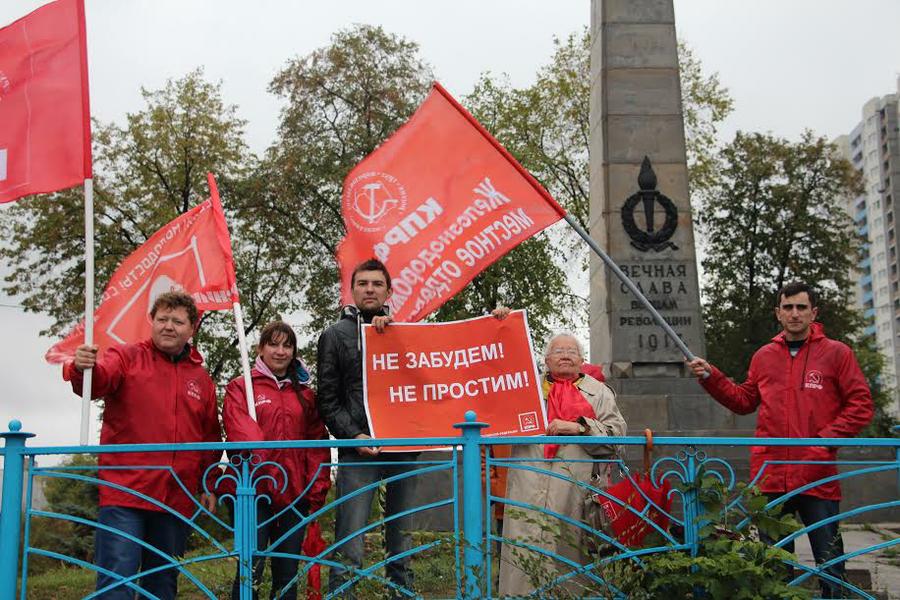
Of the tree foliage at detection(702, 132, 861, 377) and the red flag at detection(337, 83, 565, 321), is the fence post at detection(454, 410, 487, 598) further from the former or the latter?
the tree foliage at detection(702, 132, 861, 377)

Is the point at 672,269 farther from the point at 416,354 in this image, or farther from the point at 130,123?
the point at 130,123

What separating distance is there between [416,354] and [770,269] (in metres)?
24.8

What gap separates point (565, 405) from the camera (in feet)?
16.7

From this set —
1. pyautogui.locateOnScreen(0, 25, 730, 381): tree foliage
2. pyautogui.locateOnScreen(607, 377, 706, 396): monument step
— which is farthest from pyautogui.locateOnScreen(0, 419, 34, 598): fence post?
pyautogui.locateOnScreen(0, 25, 730, 381): tree foliage

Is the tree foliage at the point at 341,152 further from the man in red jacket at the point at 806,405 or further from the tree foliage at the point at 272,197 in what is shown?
the man in red jacket at the point at 806,405

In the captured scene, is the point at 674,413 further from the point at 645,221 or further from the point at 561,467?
the point at 561,467

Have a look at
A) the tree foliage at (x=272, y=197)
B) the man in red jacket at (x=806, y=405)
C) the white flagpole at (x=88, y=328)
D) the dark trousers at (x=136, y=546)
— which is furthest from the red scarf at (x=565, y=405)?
the tree foliage at (x=272, y=197)

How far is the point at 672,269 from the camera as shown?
1230 centimetres

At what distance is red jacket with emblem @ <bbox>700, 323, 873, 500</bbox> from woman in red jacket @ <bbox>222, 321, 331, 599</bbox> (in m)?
2.22

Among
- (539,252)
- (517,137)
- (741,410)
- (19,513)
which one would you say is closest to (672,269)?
(741,410)

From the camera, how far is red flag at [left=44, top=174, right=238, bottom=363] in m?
6.79

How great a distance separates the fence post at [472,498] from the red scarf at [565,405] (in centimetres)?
88

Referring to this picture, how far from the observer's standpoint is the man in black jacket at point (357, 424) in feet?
16.3

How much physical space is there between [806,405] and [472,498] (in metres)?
2.09
